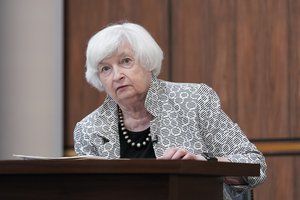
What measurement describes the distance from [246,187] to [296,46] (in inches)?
70.0

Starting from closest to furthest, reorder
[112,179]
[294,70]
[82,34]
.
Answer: [112,179] → [294,70] → [82,34]

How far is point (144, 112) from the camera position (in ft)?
9.02

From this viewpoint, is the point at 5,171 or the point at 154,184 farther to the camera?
the point at 5,171

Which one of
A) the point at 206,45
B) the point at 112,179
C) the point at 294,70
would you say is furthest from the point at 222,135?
the point at 206,45

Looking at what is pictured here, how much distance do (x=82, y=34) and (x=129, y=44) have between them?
7.04 feet

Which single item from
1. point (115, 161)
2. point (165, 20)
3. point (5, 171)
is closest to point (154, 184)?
point (115, 161)

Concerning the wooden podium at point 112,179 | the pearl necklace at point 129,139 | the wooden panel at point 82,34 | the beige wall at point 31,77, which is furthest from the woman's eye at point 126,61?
the beige wall at point 31,77

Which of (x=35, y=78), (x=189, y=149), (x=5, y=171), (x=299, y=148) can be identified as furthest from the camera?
(x=35, y=78)

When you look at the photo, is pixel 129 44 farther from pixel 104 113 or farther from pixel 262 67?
pixel 262 67

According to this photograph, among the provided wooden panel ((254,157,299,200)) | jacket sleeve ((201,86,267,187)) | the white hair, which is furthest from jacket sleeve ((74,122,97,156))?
wooden panel ((254,157,299,200))

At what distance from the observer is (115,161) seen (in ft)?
5.99

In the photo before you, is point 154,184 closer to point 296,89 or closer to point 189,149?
point 189,149

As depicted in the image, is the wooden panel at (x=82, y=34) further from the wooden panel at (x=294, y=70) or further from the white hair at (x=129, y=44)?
the white hair at (x=129, y=44)

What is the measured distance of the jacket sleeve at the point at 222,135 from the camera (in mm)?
2516
